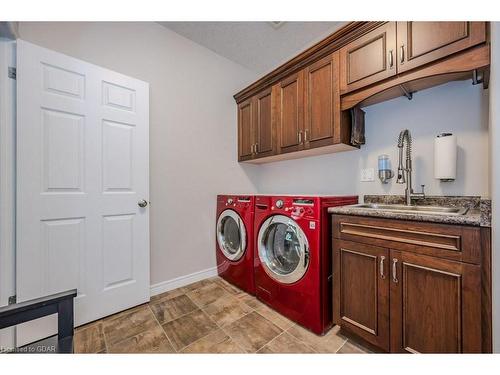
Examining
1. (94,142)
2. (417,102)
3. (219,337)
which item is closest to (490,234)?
(417,102)

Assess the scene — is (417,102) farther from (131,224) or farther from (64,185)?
(64,185)

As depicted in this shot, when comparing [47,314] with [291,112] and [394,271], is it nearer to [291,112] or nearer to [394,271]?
Answer: [394,271]

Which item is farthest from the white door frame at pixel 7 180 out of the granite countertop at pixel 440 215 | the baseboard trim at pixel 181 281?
the granite countertop at pixel 440 215

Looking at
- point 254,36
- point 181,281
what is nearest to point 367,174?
point 254,36

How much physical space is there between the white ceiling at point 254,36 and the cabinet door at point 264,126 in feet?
1.86

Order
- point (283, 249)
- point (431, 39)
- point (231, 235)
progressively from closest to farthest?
1. point (431, 39)
2. point (283, 249)
3. point (231, 235)

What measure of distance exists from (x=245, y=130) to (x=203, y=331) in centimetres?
199

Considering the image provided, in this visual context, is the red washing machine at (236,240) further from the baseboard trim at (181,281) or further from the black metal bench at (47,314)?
the black metal bench at (47,314)

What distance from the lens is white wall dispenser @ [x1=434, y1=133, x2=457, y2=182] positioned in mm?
1366

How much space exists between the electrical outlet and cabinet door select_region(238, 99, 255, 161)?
45.6 inches

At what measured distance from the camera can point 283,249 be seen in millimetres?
1787

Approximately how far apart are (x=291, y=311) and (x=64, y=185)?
6.12ft

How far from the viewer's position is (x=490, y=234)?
2.84 ft

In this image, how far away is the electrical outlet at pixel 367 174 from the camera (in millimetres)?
1806
